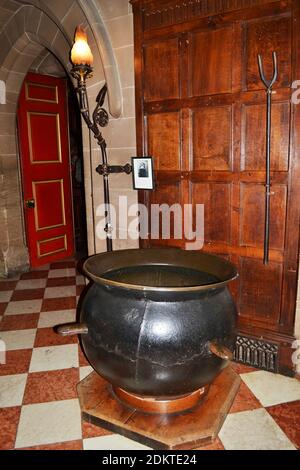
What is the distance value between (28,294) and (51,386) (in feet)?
5.50

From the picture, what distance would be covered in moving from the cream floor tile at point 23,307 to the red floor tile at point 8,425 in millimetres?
1369

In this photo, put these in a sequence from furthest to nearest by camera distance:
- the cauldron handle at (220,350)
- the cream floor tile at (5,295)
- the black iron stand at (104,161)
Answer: the cream floor tile at (5,295) → the black iron stand at (104,161) → the cauldron handle at (220,350)

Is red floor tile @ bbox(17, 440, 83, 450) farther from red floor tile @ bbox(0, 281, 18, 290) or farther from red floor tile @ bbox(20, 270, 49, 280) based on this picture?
red floor tile @ bbox(20, 270, 49, 280)

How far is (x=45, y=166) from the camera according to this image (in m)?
4.69

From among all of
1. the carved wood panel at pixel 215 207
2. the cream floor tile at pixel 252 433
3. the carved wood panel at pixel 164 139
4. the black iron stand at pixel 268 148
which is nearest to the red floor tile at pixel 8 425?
the cream floor tile at pixel 252 433

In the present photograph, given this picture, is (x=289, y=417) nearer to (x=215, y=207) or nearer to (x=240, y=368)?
(x=240, y=368)

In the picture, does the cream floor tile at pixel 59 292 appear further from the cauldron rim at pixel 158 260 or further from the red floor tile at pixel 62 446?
the red floor tile at pixel 62 446

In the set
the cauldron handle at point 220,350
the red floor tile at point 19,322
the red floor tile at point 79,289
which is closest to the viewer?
the cauldron handle at point 220,350

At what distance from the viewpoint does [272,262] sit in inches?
89.7

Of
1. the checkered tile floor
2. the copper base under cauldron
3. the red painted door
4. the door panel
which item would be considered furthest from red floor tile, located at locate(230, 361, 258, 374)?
the door panel

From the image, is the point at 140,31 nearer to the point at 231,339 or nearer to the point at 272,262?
the point at 272,262

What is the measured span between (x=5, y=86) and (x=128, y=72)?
198cm

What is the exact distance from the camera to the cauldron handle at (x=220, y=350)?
155cm

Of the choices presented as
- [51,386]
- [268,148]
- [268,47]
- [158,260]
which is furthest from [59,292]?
[268,47]
